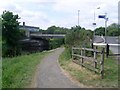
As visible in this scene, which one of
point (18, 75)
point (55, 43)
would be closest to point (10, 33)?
point (55, 43)

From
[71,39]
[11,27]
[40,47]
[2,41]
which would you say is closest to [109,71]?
[71,39]

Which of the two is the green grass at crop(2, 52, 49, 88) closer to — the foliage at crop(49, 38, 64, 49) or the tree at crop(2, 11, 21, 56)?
the tree at crop(2, 11, 21, 56)

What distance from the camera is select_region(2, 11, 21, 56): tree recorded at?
6525 centimetres

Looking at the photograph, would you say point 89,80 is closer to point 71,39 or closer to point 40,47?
point 71,39

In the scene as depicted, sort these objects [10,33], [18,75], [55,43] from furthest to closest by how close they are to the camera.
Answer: [55,43] → [10,33] → [18,75]

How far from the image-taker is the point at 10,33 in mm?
66500

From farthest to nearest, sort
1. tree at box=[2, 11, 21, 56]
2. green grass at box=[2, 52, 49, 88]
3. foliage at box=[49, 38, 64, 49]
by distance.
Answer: foliage at box=[49, 38, 64, 49] → tree at box=[2, 11, 21, 56] → green grass at box=[2, 52, 49, 88]

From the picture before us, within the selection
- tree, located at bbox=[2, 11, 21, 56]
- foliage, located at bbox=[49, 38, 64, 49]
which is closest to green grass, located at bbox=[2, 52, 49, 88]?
tree, located at bbox=[2, 11, 21, 56]

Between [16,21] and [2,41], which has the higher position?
[16,21]

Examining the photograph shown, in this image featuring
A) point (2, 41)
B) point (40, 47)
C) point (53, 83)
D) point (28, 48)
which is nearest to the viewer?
point (53, 83)

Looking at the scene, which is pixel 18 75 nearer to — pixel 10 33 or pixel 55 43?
pixel 10 33

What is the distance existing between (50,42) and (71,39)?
71.2 meters

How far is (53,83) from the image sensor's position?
12.1 m

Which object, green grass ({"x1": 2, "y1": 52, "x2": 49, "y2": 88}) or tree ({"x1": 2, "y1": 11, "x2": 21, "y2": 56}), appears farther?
tree ({"x1": 2, "y1": 11, "x2": 21, "y2": 56})
